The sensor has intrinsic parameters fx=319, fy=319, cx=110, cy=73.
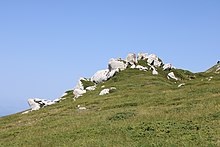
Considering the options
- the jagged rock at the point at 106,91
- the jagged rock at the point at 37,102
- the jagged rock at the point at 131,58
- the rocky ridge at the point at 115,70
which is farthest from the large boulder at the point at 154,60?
the jagged rock at the point at 106,91

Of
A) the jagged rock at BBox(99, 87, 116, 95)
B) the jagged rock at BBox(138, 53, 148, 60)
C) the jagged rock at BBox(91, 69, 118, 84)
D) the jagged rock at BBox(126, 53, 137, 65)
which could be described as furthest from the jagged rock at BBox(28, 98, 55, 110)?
the jagged rock at BBox(138, 53, 148, 60)

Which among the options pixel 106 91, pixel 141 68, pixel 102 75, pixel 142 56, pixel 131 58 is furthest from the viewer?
pixel 142 56

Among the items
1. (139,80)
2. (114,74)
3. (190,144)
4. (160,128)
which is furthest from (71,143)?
(114,74)

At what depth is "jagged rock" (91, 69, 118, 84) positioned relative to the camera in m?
77.7

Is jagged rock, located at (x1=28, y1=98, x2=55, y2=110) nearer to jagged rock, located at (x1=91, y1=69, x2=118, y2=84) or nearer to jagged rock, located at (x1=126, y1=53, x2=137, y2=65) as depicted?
jagged rock, located at (x1=91, y1=69, x2=118, y2=84)

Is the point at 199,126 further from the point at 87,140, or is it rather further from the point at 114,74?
the point at 114,74

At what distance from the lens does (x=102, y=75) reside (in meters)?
81.9

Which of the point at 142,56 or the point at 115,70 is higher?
the point at 142,56

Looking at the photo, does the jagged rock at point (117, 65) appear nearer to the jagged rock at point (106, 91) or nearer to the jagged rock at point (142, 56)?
the jagged rock at point (142, 56)

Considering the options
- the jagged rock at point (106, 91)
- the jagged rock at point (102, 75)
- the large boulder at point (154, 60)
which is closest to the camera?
the jagged rock at point (106, 91)

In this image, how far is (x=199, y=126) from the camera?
2127cm

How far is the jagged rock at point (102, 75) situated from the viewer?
77.7 m

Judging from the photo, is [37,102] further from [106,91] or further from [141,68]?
[141,68]

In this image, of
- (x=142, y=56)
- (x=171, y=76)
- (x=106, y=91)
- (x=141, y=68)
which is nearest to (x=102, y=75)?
(x=141, y=68)
